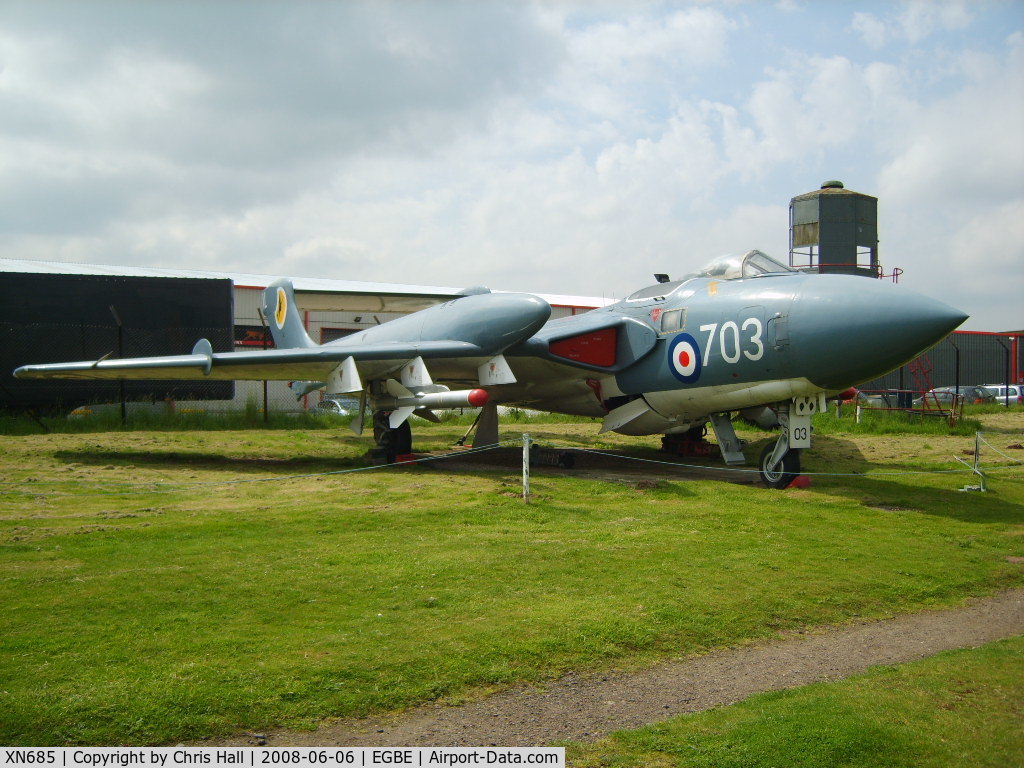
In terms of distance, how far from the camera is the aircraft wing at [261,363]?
12367 millimetres

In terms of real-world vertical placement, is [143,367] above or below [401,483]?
above

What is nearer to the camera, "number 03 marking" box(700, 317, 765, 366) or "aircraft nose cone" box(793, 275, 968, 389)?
"aircraft nose cone" box(793, 275, 968, 389)

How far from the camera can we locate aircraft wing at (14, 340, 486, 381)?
12.4 m

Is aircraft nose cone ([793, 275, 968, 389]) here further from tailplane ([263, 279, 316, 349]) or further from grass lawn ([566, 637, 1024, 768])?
tailplane ([263, 279, 316, 349])

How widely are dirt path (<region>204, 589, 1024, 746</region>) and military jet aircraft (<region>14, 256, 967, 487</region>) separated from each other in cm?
442

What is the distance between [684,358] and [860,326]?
8.86ft

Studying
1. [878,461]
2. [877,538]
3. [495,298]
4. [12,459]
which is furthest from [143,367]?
[878,461]

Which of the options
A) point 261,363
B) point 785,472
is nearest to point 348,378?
point 261,363

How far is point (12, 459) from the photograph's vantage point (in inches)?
499

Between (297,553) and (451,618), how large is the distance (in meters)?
2.09

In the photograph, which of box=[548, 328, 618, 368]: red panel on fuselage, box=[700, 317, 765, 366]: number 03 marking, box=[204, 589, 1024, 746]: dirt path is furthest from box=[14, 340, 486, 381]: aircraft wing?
box=[204, 589, 1024, 746]: dirt path

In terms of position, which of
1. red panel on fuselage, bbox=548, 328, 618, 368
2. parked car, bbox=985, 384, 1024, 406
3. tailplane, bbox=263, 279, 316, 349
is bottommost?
parked car, bbox=985, 384, 1024, 406

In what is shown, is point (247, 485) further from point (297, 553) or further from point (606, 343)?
point (606, 343)

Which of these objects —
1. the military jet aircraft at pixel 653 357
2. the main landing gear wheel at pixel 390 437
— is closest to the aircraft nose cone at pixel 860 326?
the military jet aircraft at pixel 653 357
